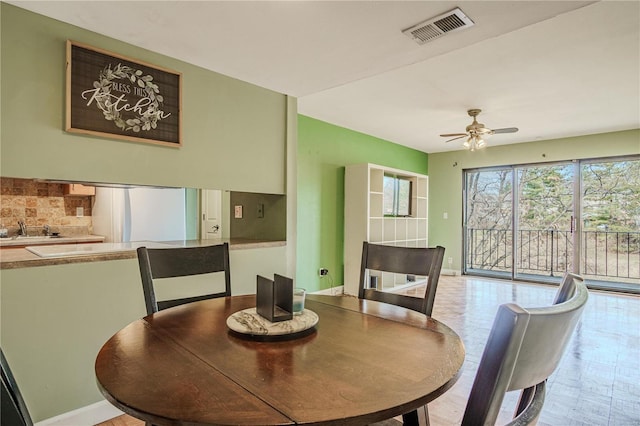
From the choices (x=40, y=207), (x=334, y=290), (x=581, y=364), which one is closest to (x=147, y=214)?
(x=40, y=207)

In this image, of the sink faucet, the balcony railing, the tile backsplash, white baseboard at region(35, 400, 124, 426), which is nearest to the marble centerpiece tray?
white baseboard at region(35, 400, 124, 426)

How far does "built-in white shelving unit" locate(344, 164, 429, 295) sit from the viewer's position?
16.7ft

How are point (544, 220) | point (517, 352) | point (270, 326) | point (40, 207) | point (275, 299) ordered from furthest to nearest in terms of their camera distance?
point (544, 220) → point (40, 207) → point (275, 299) → point (270, 326) → point (517, 352)

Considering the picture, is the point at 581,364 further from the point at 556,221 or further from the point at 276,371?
the point at 556,221

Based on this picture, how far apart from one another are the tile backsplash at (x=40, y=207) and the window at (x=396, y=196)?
4227 millimetres

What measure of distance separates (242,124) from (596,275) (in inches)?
252

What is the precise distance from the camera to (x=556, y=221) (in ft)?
20.4

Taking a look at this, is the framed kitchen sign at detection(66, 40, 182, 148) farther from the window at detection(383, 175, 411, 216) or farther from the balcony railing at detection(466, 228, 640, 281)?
the balcony railing at detection(466, 228, 640, 281)

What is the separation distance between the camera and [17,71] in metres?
1.83

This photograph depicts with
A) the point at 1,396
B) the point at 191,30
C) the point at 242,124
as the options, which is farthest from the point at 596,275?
the point at 1,396

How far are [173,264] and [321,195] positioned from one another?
3607mm

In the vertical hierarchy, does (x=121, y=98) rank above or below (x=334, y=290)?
above

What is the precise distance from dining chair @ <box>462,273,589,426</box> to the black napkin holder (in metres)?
0.69

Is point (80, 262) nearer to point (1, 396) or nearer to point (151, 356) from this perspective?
point (151, 356)
